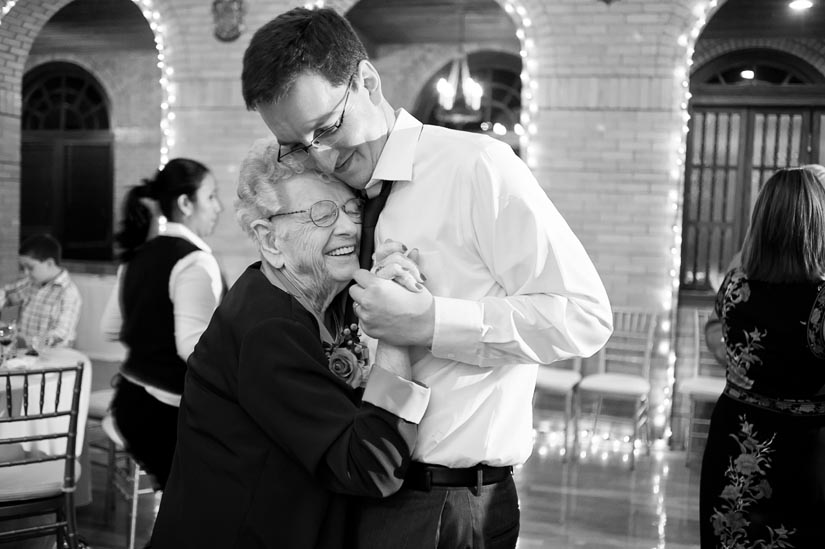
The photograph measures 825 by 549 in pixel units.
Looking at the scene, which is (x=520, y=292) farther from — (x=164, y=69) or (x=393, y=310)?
(x=164, y=69)

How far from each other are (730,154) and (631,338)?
227 cm

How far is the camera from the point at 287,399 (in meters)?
1.40

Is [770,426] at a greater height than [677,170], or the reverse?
[677,170]

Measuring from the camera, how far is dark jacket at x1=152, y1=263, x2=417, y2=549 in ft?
4.54

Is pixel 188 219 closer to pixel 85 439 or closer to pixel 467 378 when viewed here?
pixel 85 439

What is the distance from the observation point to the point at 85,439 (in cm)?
461

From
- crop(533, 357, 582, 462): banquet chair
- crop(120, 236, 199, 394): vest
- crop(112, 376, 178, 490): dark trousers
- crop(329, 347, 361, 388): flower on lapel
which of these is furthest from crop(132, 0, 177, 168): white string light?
crop(329, 347, 361, 388): flower on lapel

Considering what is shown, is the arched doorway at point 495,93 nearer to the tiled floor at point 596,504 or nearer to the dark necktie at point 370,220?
the tiled floor at point 596,504

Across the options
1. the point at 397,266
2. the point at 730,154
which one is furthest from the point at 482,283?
the point at 730,154

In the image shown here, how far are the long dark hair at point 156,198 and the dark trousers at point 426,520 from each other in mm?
2415

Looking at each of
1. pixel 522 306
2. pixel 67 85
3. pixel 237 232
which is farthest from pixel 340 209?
pixel 67 85

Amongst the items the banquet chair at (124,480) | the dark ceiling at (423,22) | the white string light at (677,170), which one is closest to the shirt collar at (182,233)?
the banquet chair at (124,480)

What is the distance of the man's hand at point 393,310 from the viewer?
1.33 metres

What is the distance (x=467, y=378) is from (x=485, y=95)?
384 inches
